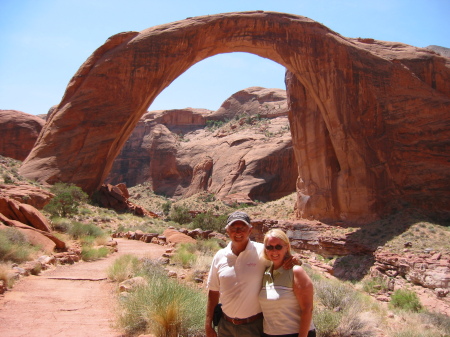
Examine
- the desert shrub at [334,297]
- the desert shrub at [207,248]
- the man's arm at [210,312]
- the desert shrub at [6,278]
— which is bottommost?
the desert shrub at [207,248]

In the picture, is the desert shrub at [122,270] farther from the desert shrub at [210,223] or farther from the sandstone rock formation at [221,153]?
the sandstone rock formation at [221,153]

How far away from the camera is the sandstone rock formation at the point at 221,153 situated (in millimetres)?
31125

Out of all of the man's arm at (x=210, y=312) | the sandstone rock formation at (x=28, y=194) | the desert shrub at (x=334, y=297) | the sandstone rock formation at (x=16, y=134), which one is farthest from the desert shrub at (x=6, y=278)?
the sandstone rock formation at (x=16, y=134)

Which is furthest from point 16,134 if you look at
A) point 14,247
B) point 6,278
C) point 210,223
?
point 6,278

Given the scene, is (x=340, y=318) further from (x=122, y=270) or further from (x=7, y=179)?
(x=7, y=179)

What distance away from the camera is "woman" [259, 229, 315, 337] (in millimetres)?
2398

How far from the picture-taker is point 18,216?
9.16 m

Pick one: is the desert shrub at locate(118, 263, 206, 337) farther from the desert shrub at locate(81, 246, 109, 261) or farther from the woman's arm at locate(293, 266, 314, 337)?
the desert shrub at locate(81, 246, 109, 261)

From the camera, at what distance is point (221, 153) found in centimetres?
3691

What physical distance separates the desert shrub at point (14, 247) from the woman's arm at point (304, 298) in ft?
19.6

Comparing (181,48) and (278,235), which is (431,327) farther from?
(181,48)

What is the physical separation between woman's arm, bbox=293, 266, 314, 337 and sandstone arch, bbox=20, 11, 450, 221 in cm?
1371

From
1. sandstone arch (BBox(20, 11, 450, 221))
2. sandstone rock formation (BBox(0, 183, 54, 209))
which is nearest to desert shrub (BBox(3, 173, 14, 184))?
sandstone rock formation (BBox(0, 183, 54, 209))

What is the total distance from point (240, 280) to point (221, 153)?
34394 millimetres
